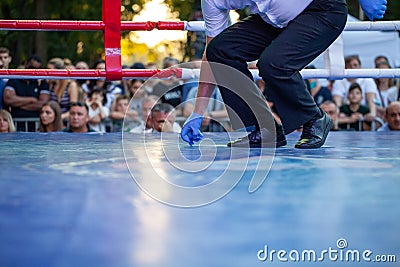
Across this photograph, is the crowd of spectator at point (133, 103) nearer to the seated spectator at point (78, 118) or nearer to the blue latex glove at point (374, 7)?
the seated spectator at point (78, 118)

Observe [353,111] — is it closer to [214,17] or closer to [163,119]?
[163,119]

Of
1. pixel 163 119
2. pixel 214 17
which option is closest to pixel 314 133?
pixel 214 17

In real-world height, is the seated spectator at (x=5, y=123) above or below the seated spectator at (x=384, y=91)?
below

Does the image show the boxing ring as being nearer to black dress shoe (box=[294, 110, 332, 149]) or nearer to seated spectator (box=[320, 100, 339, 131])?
black dress shoe (box=[294, 110, 332, 149])

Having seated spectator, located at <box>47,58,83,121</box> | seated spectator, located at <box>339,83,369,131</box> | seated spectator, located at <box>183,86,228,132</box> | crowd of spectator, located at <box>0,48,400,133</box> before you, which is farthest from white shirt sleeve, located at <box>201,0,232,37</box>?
seated spectator, located at <box>47,58,83,121</box>

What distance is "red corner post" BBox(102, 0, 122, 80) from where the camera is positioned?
11.9ft

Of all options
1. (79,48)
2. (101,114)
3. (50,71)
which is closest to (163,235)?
(50,71)

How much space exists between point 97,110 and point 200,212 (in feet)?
15.4

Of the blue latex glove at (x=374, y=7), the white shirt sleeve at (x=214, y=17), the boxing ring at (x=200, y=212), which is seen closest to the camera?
the boxing ring at (x=200, y=212)

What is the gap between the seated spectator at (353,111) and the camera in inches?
230

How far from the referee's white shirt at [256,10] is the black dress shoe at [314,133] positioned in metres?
0.42

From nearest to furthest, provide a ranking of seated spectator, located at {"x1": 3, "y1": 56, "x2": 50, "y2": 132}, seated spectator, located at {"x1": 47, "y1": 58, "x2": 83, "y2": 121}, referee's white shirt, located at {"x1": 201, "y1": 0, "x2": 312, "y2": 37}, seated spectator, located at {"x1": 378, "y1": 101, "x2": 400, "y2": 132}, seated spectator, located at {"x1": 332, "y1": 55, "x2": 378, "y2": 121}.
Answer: referee's white shirt, located at {"x1": 201, "y1": 0, "x2": 312, "y2": 37}
seated spectator, located at {"x1": 378, "y1": 101, "x2": 400, "y2": 132}
seated spectator, located at {"x1": 3, "y1": 56, "x2": 50, "y2": 132}
seated spectator, located at {"x1": 332, "y1": 55, "x2": 378, "y2": 121}
seated spectator, located at {"x1": 47, "y1": 58, "x2": 83, "y2": 121}

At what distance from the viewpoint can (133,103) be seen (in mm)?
6203

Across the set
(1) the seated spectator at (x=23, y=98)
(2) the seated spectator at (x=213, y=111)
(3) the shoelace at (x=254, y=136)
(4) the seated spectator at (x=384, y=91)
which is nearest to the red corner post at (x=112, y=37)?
(3) the shoelace at (x=254, y=136)
